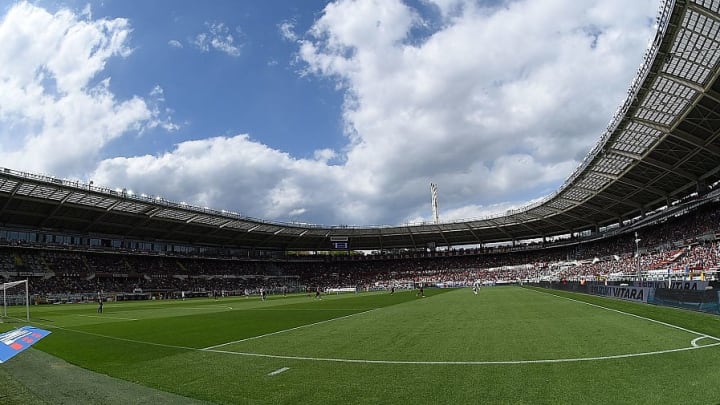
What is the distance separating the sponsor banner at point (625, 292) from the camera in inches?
1046

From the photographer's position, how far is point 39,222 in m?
65.0

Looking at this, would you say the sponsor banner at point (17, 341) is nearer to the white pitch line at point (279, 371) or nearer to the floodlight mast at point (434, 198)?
the white pitch line at point (279, 371)

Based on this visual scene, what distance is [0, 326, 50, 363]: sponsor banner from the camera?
635cm

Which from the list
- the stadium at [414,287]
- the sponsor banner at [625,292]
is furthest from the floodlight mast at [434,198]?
the sponsor banner at [625,292]

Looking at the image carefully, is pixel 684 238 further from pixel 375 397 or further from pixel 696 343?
pixel 375 397

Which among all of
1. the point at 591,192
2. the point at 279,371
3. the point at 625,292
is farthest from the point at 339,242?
the point at 279,371

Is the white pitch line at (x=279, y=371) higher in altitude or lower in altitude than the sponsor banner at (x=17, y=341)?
lower

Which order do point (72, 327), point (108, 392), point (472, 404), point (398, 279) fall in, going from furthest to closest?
1. point (398, 279)
2. point (72, 327)
3. point (108, 392)
4. point (472, 404)

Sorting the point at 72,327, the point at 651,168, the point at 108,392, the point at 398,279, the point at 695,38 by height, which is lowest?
the point at 398,279

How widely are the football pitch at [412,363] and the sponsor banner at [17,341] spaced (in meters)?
1.74

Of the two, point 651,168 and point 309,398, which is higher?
point 651,168

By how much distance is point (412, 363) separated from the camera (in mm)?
10484

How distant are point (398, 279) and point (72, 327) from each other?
79.9 m

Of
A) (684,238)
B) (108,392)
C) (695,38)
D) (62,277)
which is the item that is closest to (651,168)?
(684,238)
